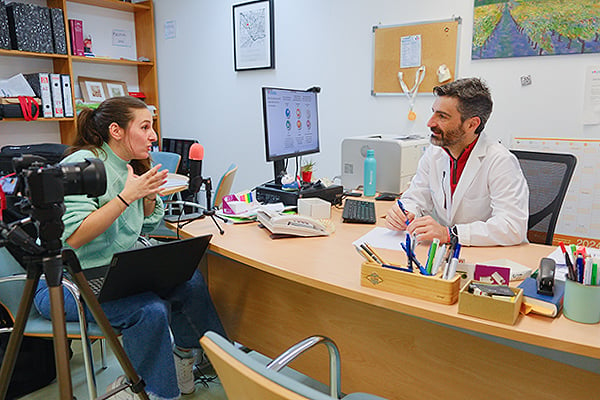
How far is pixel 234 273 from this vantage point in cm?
199

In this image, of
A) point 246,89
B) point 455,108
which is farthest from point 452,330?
point 246,89

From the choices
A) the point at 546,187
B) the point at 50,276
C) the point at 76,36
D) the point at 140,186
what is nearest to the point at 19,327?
the point at 50,276

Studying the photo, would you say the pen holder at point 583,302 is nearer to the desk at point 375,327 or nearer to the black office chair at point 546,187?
the desk at point 375,327

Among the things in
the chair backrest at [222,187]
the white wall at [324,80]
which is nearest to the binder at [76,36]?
the white wall at [324,80]

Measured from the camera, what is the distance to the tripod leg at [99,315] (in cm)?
125

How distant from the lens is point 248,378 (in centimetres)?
70

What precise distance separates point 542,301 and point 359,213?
97 cm

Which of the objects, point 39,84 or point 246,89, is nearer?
point 39,84

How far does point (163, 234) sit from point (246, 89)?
1836mm

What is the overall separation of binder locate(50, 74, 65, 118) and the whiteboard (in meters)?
A: 3.73

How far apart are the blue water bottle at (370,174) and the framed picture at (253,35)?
1761 mm

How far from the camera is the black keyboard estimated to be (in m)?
1.91

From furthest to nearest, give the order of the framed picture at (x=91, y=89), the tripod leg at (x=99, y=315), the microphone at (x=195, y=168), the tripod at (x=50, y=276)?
the framed picture at (x=91, y=89) → the microphone at (x=195, y=168) → the tripod leg at (x=99, y=315) → the tripod at (x=50, y=276)

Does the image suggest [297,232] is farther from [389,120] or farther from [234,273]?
[389,120]
